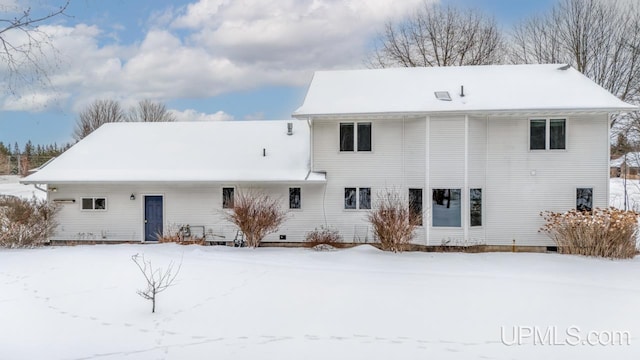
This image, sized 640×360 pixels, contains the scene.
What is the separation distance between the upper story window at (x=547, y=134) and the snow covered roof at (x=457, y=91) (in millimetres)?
640

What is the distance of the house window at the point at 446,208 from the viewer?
12.3m

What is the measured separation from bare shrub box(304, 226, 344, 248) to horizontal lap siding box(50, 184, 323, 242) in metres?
0.42

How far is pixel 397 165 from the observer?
12.9 meters

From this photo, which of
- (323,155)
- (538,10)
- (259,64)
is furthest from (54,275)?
(538,10)

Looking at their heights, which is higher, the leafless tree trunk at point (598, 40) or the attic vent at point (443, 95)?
the leafless tree trunk at point (598, 40)

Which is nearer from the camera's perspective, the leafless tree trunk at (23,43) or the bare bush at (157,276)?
the leafless tree trunk at (23,43)

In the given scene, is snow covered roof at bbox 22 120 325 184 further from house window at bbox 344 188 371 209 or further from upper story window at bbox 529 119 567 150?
upper story window at bbox 529 119 567 150

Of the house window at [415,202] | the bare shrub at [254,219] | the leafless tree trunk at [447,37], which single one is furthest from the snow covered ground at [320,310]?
the leafless tree trunk at [447,37]

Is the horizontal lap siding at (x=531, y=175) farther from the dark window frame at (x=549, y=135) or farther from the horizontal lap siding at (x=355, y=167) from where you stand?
the horizontal lap siding at (x=355, y=167)

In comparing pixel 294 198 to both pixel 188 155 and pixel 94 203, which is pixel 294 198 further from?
pixel 94 203

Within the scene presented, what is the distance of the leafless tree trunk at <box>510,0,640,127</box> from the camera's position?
21.1 m

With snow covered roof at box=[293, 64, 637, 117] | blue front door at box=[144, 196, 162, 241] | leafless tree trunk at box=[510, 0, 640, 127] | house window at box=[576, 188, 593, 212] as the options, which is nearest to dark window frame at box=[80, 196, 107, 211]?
blue front door at box=[144, 196, 162, 241]

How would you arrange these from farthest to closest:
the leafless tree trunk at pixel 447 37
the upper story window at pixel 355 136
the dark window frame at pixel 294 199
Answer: the leafless tree trunk at pixel 447 37
the dark window frame at pixel 294 199
the upper story window at pixel 355 136

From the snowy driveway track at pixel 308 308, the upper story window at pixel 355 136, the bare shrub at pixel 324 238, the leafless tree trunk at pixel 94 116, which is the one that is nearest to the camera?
the snowy driveway track at pixel 308 308
